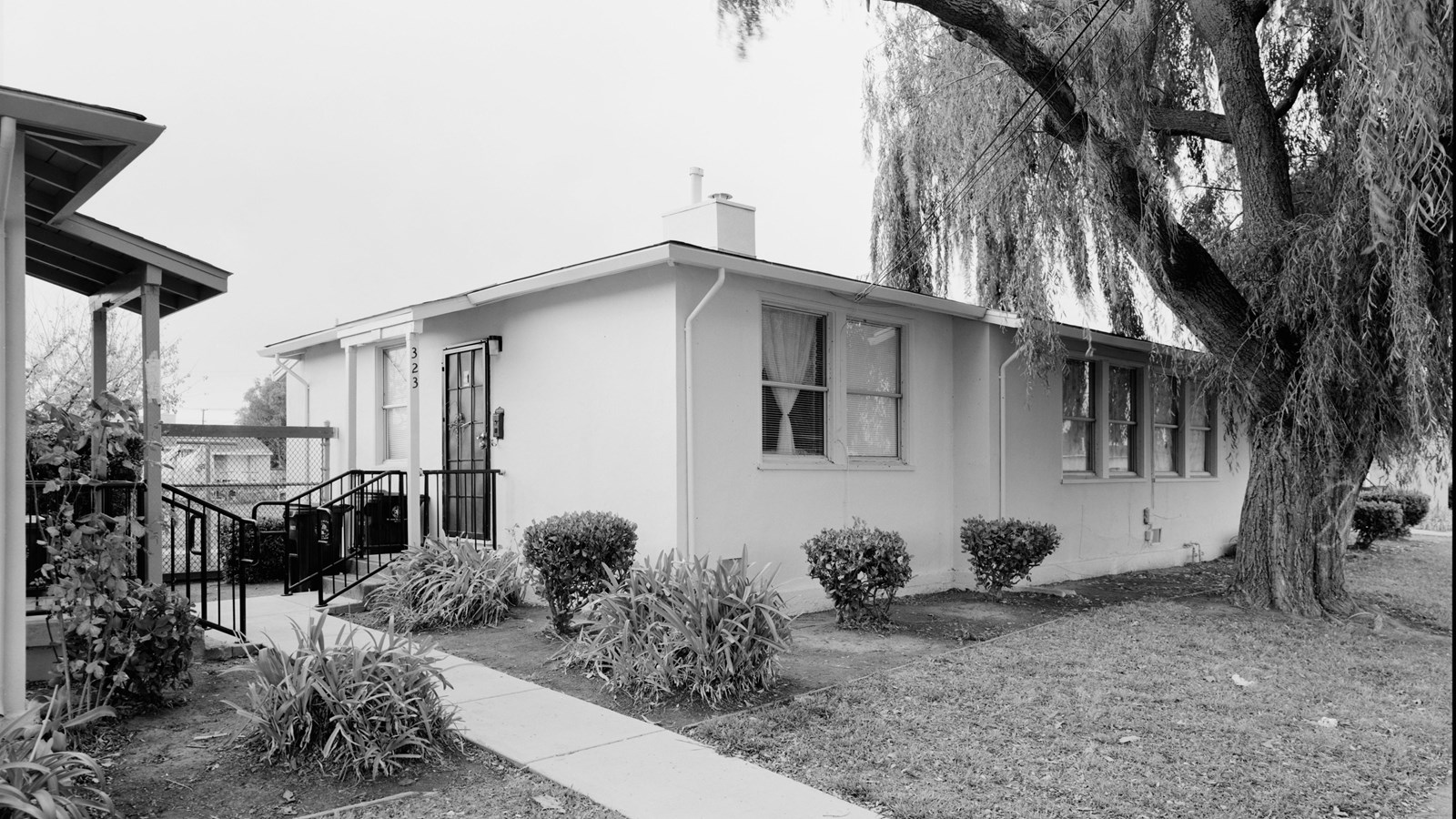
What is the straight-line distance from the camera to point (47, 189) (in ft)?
17.2

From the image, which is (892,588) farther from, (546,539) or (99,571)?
(99,571)

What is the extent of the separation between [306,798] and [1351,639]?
812 cm

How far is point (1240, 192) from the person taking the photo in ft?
30.6

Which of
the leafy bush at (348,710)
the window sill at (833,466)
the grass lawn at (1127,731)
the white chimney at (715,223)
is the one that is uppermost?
the white chimney at (715,223)

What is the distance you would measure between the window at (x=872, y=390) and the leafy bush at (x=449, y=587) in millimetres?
3675

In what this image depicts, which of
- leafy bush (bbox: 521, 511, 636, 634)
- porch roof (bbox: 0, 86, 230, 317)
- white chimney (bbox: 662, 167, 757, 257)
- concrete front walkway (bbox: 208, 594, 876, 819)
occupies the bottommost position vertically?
concrete front walkway (bbox: 208, 594, 876, 819)

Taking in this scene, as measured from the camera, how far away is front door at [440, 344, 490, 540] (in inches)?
394

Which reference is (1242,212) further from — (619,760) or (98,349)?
(98,349)

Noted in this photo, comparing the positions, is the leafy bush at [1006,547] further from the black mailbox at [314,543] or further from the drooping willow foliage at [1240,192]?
the black mailbox at [314,543]

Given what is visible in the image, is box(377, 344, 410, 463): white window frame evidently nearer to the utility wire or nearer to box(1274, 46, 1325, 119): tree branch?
the utility wire

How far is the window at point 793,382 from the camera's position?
9.01 meters

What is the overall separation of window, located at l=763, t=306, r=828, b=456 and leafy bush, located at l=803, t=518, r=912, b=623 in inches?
49.6

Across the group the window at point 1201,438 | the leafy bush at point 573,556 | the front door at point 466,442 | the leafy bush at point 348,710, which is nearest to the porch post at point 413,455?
the front door at point 466,442

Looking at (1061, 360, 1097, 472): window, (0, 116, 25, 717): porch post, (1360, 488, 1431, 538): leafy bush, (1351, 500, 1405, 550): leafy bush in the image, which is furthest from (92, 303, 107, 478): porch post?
(1360, 488, 1431, 538): leafy bush
